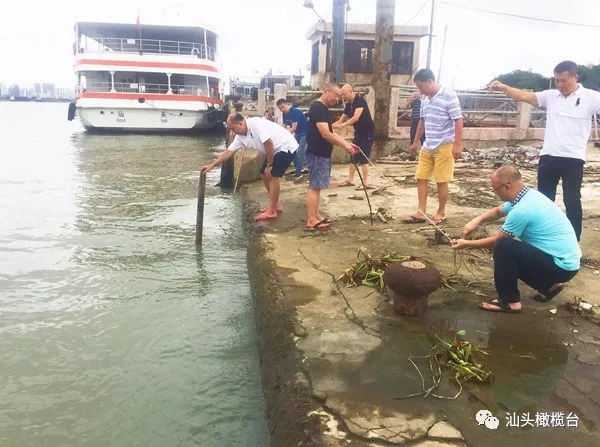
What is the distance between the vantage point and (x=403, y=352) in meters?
3.12

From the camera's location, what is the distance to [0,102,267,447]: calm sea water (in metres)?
3.40

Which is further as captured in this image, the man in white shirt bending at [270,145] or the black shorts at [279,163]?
the black shorts at [279,163]

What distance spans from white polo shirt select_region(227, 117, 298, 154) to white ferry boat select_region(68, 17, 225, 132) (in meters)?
20.8

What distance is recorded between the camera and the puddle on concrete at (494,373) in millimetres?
2424

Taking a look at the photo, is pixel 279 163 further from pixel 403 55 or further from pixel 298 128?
pixel 403 55

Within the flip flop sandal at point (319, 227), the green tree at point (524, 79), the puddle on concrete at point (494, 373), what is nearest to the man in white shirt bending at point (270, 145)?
the flip flop sandal at point (319, 227)

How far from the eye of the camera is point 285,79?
45.6m

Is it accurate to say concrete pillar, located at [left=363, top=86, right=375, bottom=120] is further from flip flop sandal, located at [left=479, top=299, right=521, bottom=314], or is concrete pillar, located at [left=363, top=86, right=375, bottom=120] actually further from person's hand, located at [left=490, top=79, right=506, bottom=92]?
flip flop sandal, located at [left=479, top=299, right=521, bottom=314]

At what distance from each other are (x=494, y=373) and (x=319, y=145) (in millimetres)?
3567

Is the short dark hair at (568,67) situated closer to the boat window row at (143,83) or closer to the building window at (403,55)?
the building window at (403,55)

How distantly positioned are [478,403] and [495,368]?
0.43m

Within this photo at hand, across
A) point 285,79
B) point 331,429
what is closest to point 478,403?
point 331,429

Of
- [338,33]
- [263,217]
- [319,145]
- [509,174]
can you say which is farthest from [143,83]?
[509,174]

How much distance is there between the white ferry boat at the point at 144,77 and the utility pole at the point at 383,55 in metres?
16.8
